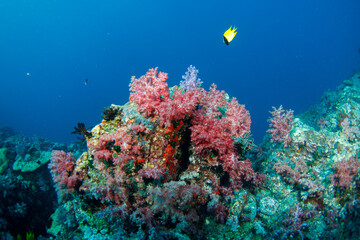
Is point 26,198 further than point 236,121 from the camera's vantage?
Yes

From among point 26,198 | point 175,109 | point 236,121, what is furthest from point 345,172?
point 26,198

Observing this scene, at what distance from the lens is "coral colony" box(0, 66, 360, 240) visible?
358 centimetres

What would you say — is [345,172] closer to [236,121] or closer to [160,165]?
[236,121]

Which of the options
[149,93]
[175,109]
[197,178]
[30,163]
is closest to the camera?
[175,109]

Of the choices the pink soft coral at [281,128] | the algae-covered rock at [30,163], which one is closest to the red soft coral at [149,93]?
the pink soft coral at [281,128]

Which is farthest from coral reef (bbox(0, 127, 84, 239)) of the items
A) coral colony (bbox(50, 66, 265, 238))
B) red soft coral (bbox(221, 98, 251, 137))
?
red soft coral (bbox(221, 98, 251, 137))

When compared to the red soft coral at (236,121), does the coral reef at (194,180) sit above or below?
below

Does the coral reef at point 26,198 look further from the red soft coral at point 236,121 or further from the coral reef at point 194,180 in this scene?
the red soft coral at point 236,121

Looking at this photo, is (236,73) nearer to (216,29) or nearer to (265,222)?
(216,29)

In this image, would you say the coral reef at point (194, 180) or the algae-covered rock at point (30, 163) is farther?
the algae-covered rock at point (30, 163)

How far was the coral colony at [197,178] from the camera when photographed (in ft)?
11.8

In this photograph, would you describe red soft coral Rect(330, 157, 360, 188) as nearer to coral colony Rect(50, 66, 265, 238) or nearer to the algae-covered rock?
coral colony Rect(50, 66, 265, 238)

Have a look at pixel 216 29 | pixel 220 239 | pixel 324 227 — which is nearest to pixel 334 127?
pixel 324 227

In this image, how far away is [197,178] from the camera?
4.20 metres
